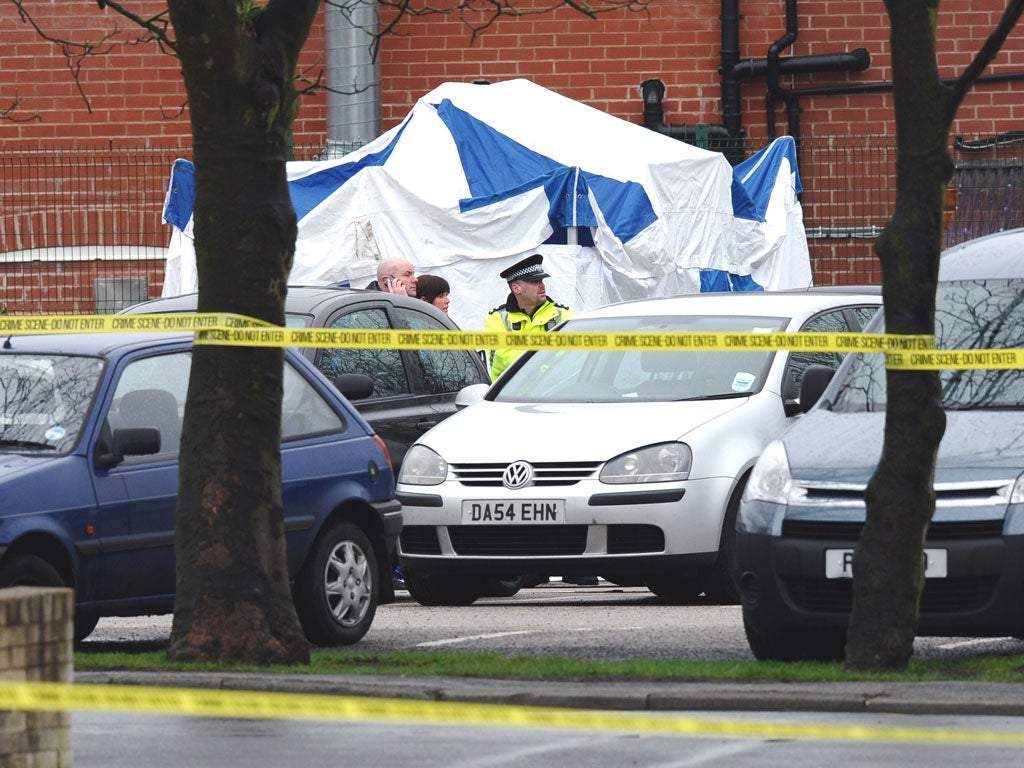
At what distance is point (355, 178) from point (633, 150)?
2.47 metres

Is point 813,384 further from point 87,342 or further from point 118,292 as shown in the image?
point 118,292

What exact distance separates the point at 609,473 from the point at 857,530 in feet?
9.28

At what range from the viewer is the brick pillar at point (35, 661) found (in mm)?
5539

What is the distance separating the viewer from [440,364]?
15070 millimetres

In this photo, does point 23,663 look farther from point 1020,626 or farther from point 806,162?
point 806,162

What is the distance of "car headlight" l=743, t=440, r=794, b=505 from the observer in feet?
31.4

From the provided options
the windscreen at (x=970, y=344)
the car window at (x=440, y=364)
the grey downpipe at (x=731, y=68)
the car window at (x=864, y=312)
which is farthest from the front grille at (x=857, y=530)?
the grey downpipe at (x=731, y=68)

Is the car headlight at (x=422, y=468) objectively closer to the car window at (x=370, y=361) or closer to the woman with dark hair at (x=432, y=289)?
the car window at (x=370, y=361)

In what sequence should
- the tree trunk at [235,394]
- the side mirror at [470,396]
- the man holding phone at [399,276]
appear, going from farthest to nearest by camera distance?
the man holding phone at [399,276]
the side mirror at [470,396]
the tree trunk at [235,394]

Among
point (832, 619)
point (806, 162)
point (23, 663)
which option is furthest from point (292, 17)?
point (806, 162)

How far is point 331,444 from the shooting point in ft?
36.7

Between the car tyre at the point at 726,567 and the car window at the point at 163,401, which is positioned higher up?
the car window at the point at 163,401

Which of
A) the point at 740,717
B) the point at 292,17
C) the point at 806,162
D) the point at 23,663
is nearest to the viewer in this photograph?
the point at 23,663

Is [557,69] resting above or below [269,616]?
above
